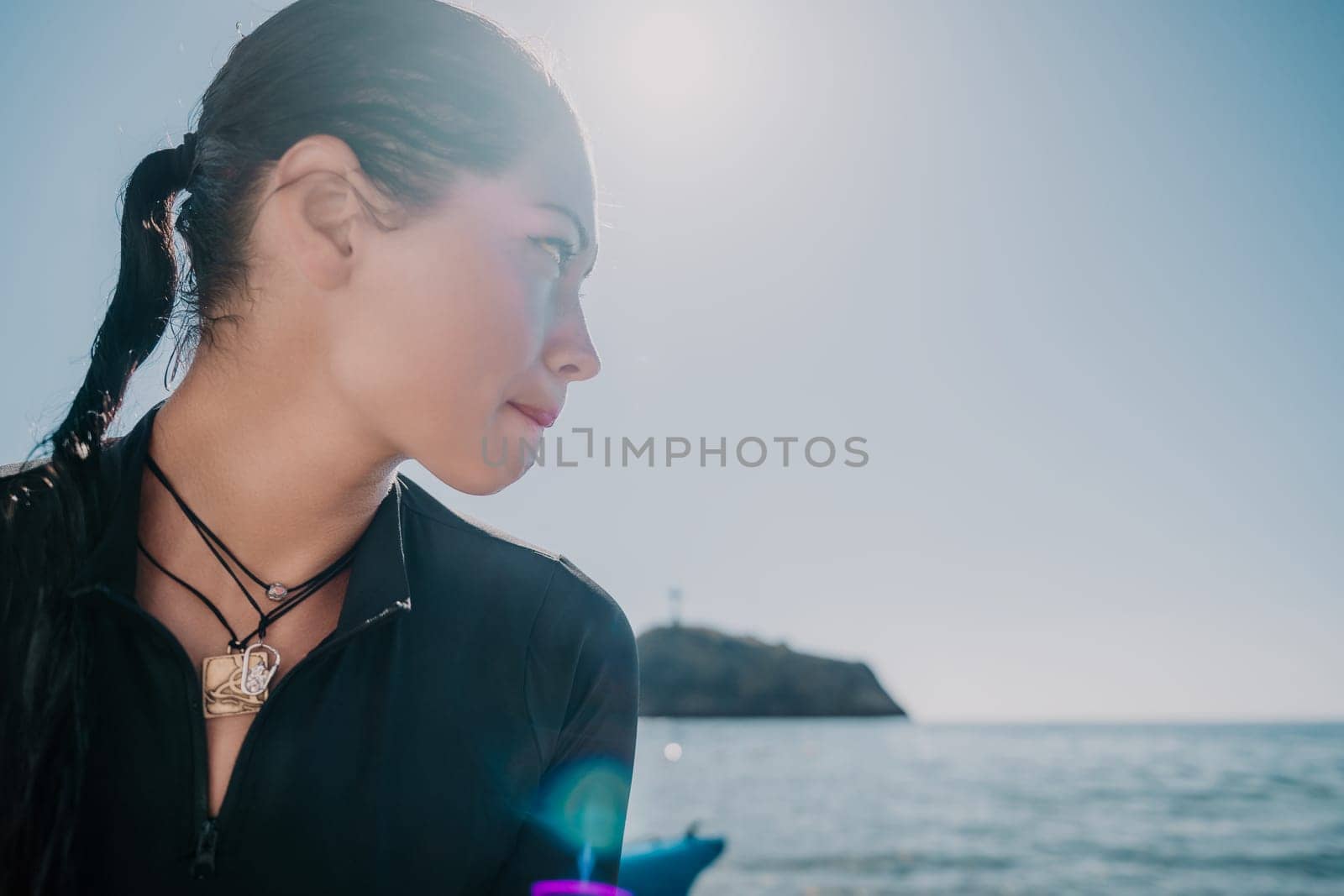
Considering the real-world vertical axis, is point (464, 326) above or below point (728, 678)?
above

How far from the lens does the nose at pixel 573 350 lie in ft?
4.40

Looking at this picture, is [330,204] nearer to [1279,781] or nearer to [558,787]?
[558,787]

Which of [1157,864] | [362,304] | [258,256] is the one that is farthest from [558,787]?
[1157,864]

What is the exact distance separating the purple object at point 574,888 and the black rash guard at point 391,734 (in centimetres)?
1

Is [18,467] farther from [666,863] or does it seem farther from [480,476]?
[666,863]

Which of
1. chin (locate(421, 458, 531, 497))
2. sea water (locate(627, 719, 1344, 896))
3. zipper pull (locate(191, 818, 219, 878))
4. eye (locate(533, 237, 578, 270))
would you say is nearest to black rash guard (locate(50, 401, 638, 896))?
zipper pull (locate(191, 818, 219, 878))

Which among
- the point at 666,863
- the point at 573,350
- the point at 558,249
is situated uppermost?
the point at 558,249

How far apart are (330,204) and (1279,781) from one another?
3902 cm

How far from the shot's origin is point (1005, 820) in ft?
69.2

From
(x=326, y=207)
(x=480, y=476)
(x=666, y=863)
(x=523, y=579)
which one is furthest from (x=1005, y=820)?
(x=326, y=207)

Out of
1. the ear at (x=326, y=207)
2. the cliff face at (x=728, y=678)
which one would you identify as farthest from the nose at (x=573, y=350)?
the cliff face at (x=728, y=678)

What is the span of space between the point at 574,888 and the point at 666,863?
6.44m

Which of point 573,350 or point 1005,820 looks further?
point 1005,820

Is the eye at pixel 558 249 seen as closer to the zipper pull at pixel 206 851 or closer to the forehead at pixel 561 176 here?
the forehead at pixel 561 176
